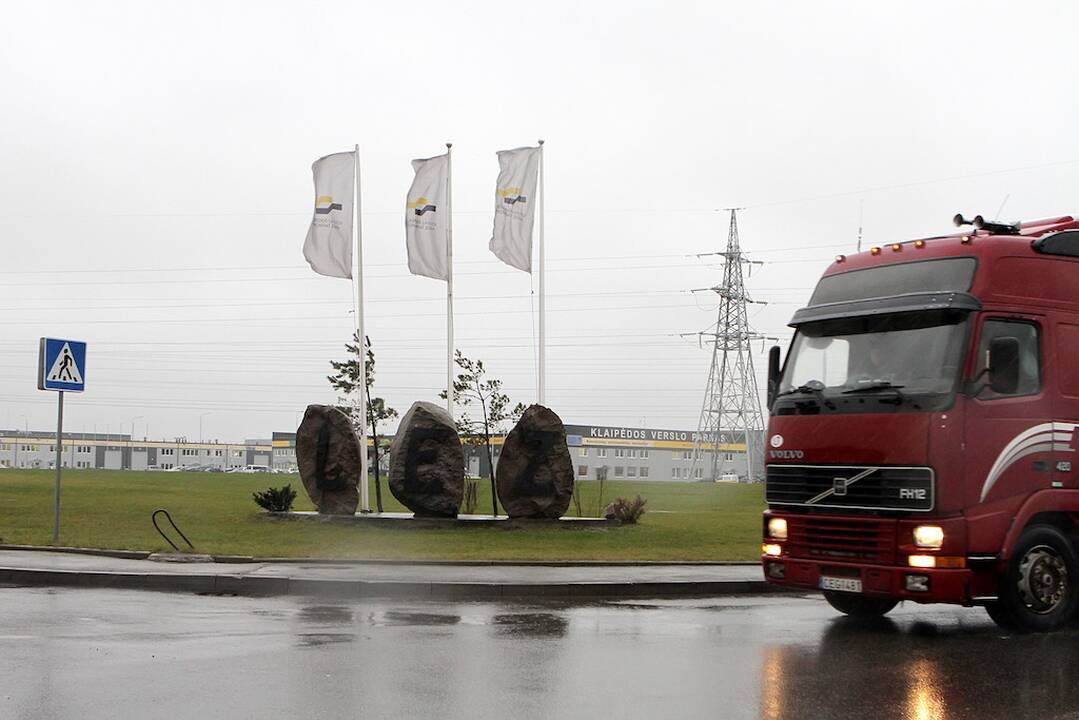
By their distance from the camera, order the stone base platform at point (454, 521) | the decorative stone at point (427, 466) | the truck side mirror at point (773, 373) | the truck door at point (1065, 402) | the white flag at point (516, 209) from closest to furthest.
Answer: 1. the truck door at point (1065, 402)
2. the truck side mirror at point (773, 373)
3. the stone base platform at point (454, 521)
4. the decorative stone at point (427, 466)
5. the white flag at point (516, 209)

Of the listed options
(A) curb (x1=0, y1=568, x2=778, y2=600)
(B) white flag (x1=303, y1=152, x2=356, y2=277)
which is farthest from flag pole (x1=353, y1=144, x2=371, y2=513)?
(A) curb (x1=0, y1=568, x2=778, y2=600)

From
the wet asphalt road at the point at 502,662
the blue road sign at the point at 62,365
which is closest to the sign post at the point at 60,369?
the blue road sign at the point at 62,365

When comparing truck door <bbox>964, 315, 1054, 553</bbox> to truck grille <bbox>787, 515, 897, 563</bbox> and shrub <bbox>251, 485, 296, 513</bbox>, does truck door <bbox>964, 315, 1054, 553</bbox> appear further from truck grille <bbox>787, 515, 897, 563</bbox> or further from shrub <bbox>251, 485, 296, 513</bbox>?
shrub <bbox>251, 485, 296, 513</bbox>

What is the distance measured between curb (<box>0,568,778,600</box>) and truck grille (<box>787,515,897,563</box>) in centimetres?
305

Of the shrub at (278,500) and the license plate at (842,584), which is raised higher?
the license plate at (842,584)

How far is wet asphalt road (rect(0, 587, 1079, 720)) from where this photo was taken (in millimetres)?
7301

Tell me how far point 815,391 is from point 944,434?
149cm

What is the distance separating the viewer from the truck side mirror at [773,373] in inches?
483

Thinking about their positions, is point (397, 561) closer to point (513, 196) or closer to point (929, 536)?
point (929, 536)

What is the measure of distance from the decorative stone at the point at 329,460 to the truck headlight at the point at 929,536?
1582 cm

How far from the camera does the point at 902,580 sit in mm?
10492

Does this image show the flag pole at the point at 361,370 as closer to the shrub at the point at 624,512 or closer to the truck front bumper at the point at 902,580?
the shrub at the point at 624,512

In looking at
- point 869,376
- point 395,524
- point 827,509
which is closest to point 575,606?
point 827,509

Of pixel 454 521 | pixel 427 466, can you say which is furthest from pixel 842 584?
pixel 427 466
